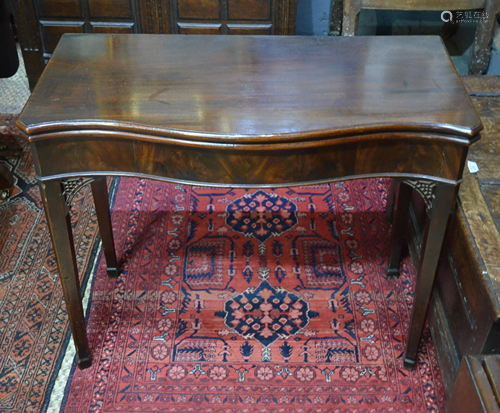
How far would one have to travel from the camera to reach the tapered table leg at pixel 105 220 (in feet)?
7.22

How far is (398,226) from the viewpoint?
2320 mm

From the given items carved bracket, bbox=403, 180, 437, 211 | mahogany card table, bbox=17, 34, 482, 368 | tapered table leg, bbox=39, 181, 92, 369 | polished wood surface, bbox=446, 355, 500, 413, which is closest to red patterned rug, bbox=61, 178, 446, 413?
tapered table leg, bbox=39, 181, 92, 369

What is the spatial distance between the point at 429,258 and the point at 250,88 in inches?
29.9

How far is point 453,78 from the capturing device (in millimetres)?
1765

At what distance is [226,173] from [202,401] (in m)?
0.84

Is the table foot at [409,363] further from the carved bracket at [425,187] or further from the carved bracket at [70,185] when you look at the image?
the carved bracket at [70,185]

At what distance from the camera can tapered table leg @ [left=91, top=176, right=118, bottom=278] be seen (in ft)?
7.22

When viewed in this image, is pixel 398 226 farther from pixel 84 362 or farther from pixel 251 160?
pixel 84 362

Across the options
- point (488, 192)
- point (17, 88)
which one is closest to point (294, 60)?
point (488, 192)

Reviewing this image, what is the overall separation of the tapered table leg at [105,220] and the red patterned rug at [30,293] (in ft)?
0.43

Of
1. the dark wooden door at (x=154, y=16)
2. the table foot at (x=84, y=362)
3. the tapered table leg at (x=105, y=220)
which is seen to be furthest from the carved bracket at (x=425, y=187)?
the dark wooden door at (x=154, y=16)

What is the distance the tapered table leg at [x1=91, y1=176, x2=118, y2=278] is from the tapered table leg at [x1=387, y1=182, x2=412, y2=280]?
1.12m

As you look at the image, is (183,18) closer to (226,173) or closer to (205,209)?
(205,209)

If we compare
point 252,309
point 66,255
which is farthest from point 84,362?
point 252,309
